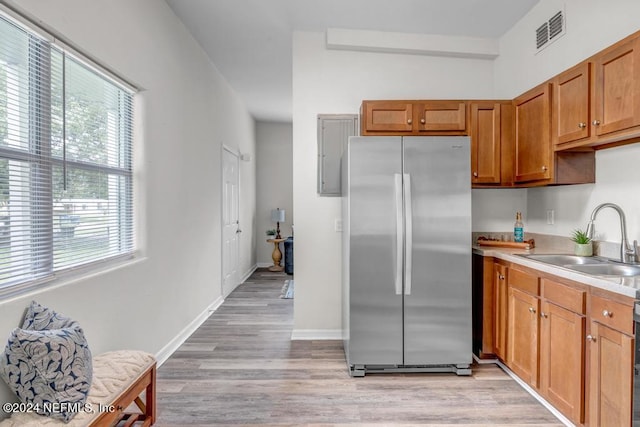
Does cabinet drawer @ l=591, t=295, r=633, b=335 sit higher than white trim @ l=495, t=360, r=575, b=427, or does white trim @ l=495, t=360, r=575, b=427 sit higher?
cabinet drawer @ l=591, t=295, r=633, b=335

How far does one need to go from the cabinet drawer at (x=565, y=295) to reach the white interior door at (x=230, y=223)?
373cm

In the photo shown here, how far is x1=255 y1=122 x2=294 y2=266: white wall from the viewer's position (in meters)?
7.07

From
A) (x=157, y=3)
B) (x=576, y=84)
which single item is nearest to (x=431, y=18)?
(x=576, y=84)

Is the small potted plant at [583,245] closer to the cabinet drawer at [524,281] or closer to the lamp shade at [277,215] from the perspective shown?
the cabinet drawer at [524,281]

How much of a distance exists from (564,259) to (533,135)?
0.96 meters

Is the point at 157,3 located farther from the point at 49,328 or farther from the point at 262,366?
the point at 262,366

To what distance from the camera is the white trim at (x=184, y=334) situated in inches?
113

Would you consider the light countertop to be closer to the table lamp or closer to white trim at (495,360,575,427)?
white trim at (495,360,575,427)

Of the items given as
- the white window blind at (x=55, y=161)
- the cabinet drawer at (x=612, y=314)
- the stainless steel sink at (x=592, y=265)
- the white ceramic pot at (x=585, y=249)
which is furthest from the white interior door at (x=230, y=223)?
the cabinet drawer at (x=612, y=314)

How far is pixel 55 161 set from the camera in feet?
5.97

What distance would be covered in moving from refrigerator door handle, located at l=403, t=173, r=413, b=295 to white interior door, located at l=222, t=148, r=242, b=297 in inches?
113

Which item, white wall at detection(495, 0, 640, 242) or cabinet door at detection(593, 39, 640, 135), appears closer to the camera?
cabinet door at detection(593, 39, 640, 135)

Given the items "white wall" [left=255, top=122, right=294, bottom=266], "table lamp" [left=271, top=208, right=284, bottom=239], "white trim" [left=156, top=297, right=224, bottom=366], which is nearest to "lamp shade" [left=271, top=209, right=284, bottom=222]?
"table lamp" [left=271, top=208, right=284, bottom=239]

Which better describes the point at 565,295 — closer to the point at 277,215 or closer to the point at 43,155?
the point at 43,155
